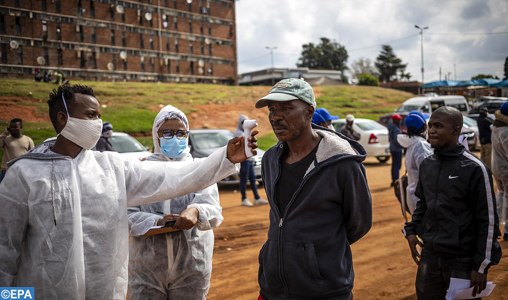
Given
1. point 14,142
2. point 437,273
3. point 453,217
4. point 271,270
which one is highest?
point 14,142

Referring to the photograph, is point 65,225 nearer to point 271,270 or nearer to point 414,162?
point 271,270

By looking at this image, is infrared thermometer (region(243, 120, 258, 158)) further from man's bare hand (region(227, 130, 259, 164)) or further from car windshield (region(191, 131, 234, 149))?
car windshield (region(191, 131, 234, 149))

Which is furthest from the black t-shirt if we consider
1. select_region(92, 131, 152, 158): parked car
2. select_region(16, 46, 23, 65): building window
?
select_region(92, 131, 152, 158): parked car

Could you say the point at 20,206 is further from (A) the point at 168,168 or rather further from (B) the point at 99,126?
(A) the point at 168,168

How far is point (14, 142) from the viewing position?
334 inches

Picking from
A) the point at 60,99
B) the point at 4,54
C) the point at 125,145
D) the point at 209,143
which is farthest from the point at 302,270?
the point at 125,145

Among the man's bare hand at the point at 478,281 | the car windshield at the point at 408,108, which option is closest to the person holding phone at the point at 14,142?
the man's bare hand at the point at 478,281

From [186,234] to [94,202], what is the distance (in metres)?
1.00

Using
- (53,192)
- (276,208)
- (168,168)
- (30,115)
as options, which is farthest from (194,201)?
(30,115)

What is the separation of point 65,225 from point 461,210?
287cm

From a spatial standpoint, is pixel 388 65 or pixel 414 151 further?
pixel 388 65

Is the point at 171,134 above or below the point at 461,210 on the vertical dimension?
above

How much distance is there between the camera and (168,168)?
2.87 m

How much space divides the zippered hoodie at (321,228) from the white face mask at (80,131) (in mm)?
1248
